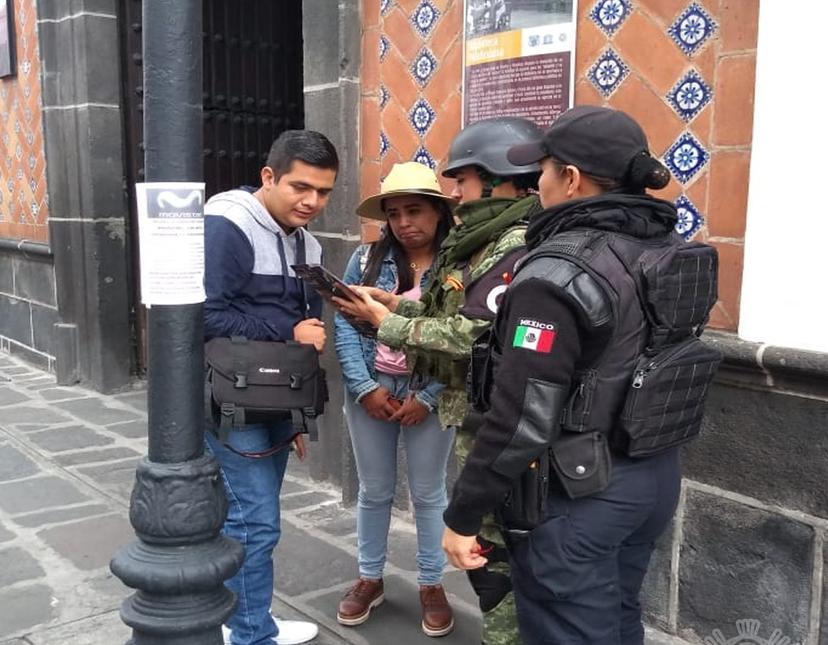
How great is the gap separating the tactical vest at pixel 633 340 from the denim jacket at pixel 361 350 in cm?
113

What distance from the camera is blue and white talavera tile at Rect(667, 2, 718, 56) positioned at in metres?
2.90

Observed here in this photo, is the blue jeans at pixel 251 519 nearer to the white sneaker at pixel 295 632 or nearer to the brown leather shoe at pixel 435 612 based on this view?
the white sneaker at pixel 295 632

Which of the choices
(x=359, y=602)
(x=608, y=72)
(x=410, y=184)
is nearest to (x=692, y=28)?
(x=608, y=72)

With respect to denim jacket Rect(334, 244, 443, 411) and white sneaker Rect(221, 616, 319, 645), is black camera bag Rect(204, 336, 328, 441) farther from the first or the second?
white sneaker Rect(221, 616, 319, 645)

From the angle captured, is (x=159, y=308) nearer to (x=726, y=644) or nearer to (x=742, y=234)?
(x=742, y=234)

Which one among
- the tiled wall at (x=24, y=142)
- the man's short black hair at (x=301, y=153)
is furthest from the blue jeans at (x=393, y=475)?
the tiled wall at (x=24, y=142)

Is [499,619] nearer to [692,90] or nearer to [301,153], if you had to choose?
[301,153]

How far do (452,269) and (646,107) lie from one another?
1.05 meters

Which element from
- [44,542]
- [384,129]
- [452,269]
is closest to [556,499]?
[452,269]

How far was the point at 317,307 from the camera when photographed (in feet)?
9.86

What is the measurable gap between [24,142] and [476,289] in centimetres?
700

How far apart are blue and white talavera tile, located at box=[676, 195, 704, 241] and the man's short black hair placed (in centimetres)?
124

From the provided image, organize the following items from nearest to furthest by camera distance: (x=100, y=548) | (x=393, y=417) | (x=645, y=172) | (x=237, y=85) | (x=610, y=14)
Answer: (x=645, y=172) → (x=393, y=417) → (x=610, y=14) → (x=100, y=548) → (x=237, y=85)

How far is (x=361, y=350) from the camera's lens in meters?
3.25
